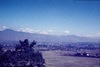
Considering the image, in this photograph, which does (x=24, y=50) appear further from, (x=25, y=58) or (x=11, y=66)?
(x=11, y=66)

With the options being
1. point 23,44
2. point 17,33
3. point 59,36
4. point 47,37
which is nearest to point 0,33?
point 17,33

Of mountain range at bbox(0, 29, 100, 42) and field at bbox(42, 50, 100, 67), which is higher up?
mountain range at bbox(0, 29, 100, 42)

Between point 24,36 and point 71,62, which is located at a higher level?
point 24,36

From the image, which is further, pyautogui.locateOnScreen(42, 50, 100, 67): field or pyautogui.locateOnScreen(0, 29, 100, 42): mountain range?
pyautogui.locateOnScreen(0, 29, 100, 42): mountain range

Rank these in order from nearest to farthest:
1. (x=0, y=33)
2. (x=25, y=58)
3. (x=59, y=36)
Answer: (x=25, y=58), (x=0, y=33), (x=59, y=36)

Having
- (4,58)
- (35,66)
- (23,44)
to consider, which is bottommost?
(35,66)

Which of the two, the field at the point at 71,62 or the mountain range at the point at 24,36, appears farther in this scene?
the mountain range at the point at 24,36

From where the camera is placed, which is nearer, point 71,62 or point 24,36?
point 71,62

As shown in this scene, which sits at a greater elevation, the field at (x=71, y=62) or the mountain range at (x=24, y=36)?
the mountain range at (x=24, y=36)

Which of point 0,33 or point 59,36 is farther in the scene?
point 59,36

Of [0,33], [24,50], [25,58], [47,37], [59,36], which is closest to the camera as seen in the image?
[25,58]

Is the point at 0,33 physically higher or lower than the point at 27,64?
higher
